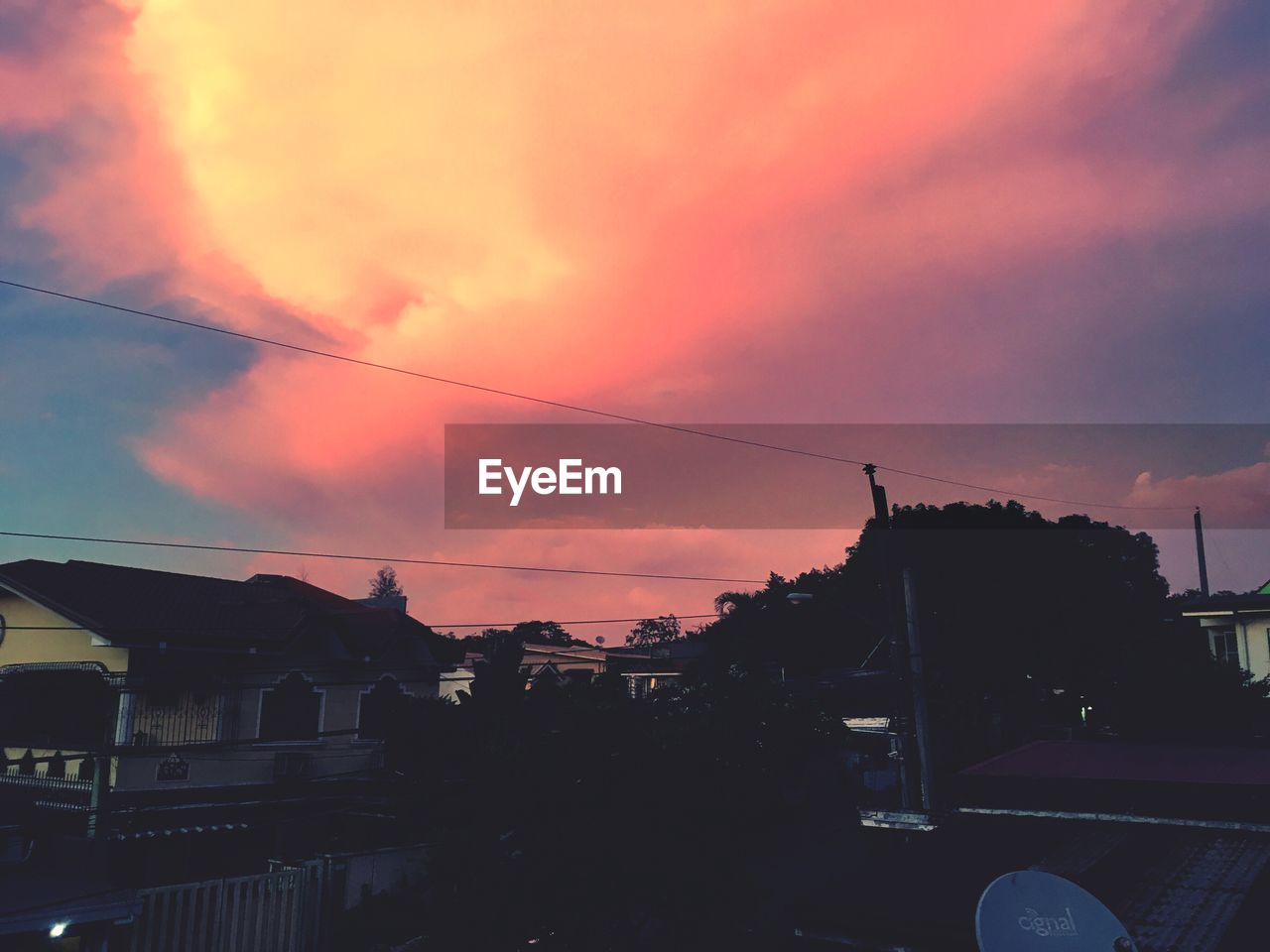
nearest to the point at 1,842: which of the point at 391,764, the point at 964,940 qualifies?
the point at 391,764

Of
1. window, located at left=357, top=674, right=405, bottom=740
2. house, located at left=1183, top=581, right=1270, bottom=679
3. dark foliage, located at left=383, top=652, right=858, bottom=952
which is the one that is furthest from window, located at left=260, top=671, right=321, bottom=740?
house, located at left=1183, top=581, right=1270, bottom=679

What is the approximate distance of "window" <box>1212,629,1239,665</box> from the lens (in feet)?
164

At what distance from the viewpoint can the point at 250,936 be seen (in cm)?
2005

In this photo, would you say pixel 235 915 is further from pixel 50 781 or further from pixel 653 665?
pixel 653 665

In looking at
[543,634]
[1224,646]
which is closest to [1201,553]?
[1224,646]

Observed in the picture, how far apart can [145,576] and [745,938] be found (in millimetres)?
30189

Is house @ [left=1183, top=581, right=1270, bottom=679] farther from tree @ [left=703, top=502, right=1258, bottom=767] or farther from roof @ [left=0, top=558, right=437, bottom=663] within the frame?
roof @ [left=0, top=558, right=437, bottom=663]

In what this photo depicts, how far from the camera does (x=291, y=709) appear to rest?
112 ft

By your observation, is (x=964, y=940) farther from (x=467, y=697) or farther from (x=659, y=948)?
(x=467, y=697)

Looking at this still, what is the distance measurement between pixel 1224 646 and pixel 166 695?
→ 50.2 metres

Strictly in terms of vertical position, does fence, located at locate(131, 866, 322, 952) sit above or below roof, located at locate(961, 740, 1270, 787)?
below

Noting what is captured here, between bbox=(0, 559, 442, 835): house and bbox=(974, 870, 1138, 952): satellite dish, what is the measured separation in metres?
21.3

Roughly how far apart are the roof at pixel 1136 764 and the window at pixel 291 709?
2440 centimetres

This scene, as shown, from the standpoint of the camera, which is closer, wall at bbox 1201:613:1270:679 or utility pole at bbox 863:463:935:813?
utility pole at bbox 863:463:935:813
